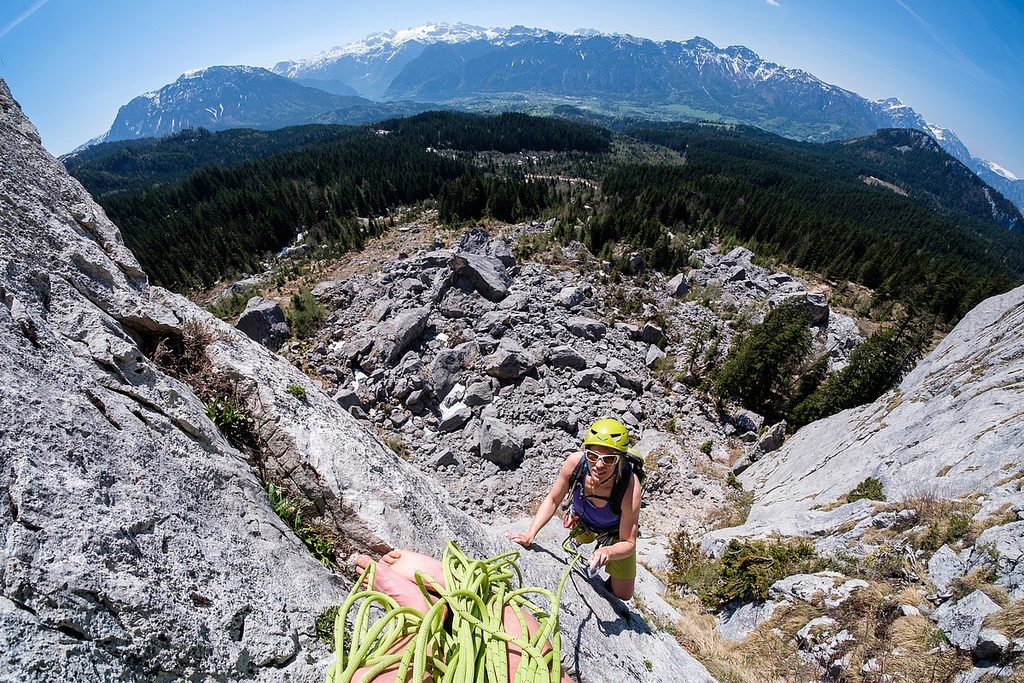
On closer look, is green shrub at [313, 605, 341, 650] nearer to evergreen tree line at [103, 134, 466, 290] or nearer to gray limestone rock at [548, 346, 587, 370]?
gray limestone rock at [548, 346, 587, 370]

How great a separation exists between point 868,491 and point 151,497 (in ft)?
33.8

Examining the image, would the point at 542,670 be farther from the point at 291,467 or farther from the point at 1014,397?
the point at 1014,397

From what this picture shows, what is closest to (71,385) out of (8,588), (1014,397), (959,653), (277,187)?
(8,588)

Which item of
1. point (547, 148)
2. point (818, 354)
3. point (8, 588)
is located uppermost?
point (547, 148)

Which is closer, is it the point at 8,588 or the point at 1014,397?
the point at 8,588

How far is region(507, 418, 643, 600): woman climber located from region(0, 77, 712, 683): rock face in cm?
44

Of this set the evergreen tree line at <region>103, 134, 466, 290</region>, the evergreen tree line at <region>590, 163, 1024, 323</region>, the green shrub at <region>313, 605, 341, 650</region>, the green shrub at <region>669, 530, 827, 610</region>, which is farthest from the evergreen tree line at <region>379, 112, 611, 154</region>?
the green shrub at <region>313, 605, 341, 650</region>

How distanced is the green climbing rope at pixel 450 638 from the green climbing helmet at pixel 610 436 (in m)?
1.59

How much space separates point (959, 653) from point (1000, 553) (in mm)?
1475

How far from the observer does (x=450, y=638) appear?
7.27ft

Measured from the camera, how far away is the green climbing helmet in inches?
150

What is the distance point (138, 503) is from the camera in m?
2.24

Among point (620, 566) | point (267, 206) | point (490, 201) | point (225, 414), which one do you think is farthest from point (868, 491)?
point (267, 206)

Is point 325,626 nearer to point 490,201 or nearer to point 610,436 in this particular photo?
point 610,436
